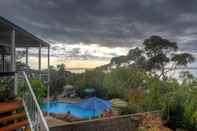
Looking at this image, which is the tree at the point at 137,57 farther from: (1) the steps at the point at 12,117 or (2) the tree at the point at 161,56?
(1) the steps at the point at 12,117

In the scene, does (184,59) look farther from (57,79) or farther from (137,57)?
(57,79)

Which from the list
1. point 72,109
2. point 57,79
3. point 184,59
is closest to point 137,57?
point 184,59

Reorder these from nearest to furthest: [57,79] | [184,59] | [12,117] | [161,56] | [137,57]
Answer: [12,117] < [57,79] < [184,59] < [161,56] < [137,57]

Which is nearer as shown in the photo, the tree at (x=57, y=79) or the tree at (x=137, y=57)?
the tree at (x=57, y=79)

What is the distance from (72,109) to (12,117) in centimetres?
1007

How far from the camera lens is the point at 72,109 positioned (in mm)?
15000

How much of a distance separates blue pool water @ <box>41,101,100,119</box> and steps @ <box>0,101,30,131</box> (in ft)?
18.0

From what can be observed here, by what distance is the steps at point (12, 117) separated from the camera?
4961 millimetres

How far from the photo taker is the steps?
496 centimetres

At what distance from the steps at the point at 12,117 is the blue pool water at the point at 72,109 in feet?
18.0

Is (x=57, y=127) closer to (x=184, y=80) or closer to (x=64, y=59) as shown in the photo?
(x=184, y=80)

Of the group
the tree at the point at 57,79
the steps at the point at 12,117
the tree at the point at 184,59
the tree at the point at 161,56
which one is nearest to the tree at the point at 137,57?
the tree at the point at 161,56

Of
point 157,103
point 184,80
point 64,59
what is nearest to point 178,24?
point 184,80

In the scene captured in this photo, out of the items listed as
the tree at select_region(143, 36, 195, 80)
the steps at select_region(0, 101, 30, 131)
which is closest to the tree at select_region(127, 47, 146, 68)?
the tree at select_region(143, 36, 195, 80)
